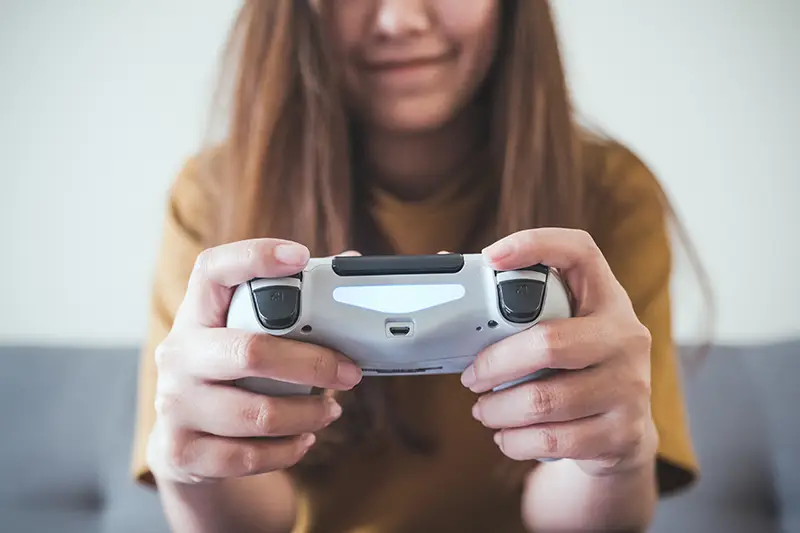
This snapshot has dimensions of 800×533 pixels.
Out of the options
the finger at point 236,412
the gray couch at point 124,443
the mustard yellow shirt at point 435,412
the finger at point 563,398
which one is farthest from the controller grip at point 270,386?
the gray couch at point 124,443

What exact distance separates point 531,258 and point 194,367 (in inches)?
6.8

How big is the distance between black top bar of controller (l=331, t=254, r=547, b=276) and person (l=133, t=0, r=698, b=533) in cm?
20

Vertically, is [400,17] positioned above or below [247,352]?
above

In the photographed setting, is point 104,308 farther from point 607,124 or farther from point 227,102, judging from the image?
point 607,124

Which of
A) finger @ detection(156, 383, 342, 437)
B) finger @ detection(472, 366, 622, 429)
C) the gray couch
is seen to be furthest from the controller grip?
the gray couch

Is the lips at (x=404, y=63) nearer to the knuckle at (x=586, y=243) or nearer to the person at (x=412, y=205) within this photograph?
the person at (x=412, y=205)

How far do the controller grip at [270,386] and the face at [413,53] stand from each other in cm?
28

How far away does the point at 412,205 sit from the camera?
22.0 inches

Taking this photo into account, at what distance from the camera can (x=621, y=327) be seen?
0.31 metres

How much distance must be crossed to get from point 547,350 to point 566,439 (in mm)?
60

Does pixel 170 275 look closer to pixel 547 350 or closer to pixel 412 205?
pixel 412 205

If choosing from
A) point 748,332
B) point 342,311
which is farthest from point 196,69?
point 748,332

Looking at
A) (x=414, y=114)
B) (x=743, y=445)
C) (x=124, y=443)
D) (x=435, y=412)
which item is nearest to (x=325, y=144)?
(x=414, y=114)

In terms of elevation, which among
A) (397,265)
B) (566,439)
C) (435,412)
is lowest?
(435,412)
